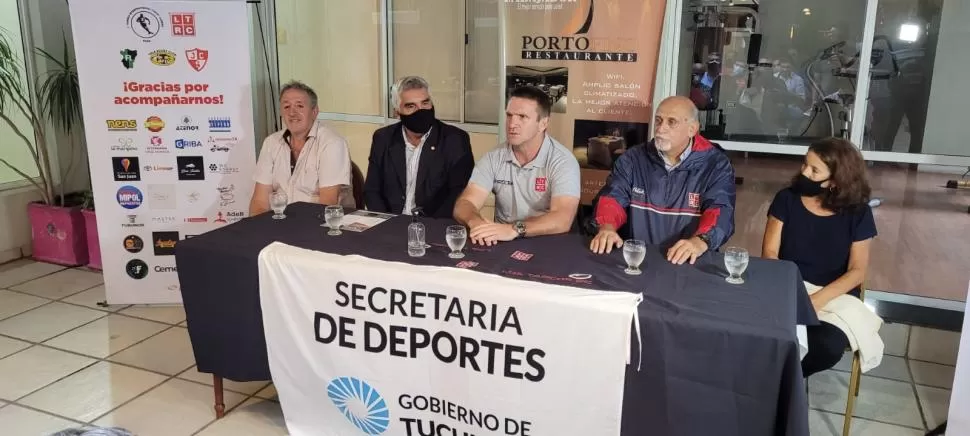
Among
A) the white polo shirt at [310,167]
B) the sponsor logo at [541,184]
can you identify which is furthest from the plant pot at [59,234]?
the sponsor logo at [541,184]

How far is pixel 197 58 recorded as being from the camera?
12.4 feet

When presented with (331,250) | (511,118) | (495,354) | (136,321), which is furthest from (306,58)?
(495,354)

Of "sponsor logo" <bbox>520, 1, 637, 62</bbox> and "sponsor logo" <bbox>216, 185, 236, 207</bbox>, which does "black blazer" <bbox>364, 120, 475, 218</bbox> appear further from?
"sponsor logo" <bbox>216, 185, 236, 207</bbox>

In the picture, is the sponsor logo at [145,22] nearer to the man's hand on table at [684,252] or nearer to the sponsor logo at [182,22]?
the sponsor logo at [182,22]

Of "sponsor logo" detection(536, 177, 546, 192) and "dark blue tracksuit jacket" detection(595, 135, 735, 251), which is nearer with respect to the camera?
"dark blue tracksuit jacket" detection(595, 135, 735, 251)

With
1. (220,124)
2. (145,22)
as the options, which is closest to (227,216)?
(220,124)

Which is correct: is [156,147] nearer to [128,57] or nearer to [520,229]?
[128,57]

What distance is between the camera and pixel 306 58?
4984 millimetres

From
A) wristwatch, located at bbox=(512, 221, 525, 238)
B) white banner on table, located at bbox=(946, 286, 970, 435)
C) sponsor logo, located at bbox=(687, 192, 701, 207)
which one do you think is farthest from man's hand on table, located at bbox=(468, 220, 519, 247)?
white banner on table, located at bbox=(946, 286, 970, 435)

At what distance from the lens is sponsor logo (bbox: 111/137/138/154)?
3818mm

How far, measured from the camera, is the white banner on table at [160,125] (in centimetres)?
371

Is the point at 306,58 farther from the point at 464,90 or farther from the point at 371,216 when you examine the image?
the point at 371,216

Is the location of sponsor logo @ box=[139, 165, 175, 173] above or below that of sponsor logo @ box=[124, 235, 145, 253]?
above

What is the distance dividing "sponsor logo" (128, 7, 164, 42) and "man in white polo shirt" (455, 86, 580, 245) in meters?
1.95
